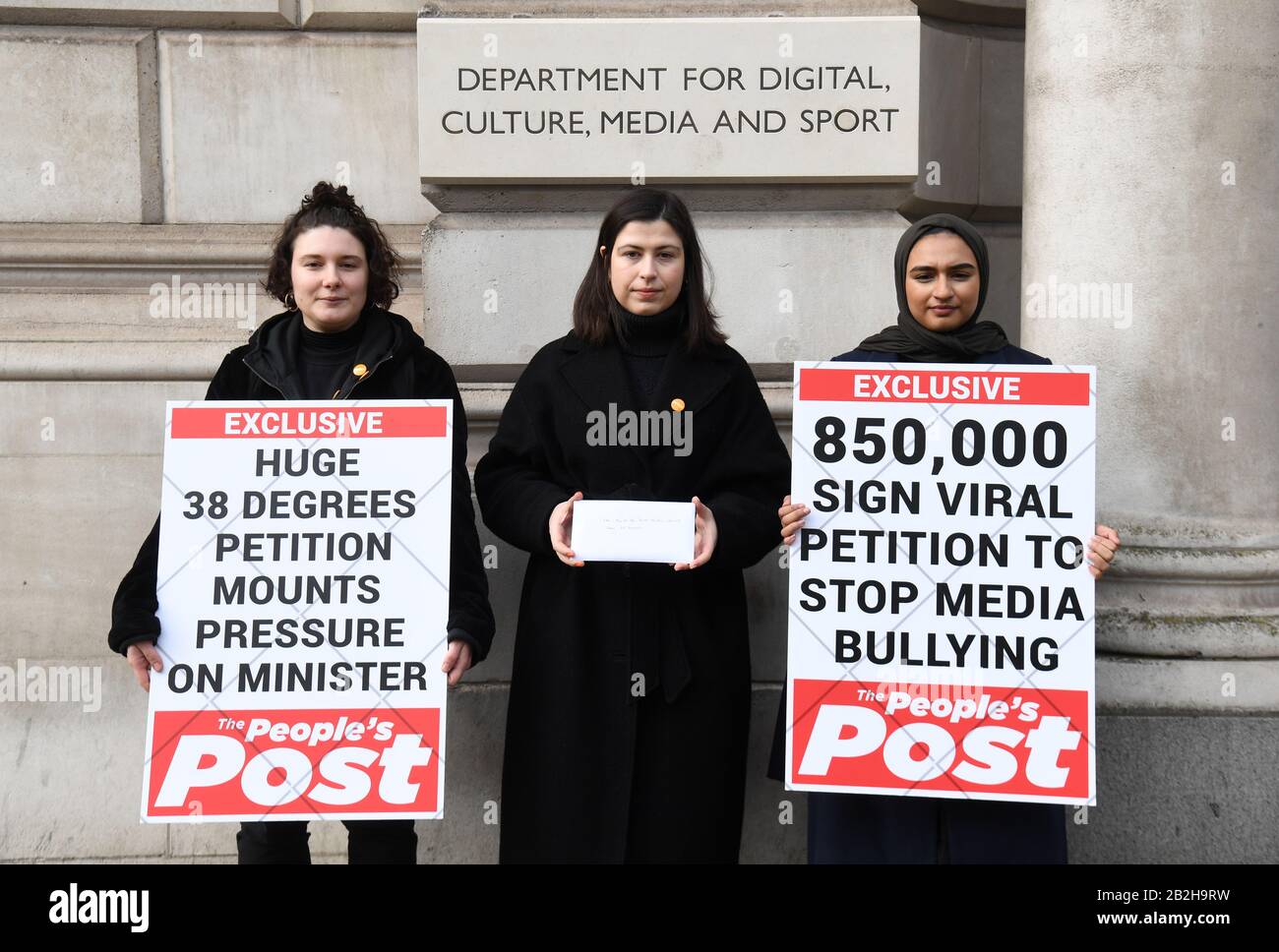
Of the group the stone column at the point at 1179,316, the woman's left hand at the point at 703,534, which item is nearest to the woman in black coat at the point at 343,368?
the woman's left hand at the point at 703,534

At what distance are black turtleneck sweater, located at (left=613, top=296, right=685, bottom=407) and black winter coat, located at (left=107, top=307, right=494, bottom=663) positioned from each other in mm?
527

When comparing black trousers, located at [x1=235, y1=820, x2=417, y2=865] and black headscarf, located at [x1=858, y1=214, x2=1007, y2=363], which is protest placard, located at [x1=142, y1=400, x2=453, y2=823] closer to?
black trousers, located at [x1=235, y1=820, x2=417, y2=865]

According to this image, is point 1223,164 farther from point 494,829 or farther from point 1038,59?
point 494,829

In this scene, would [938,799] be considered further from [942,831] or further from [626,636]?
[626,636]

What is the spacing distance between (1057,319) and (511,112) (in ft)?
6.78

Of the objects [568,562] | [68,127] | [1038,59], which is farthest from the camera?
[68,127]

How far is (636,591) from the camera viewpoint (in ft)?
12.3

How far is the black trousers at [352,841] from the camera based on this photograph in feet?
12.2

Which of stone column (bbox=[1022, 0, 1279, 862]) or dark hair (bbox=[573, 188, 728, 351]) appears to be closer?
dark hair (bbox=[573, 188, 728, 351])

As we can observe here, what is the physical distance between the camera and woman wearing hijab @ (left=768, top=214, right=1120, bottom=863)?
358 cm

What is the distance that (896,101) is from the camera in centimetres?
482

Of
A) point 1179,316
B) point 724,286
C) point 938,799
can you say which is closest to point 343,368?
point 724,286

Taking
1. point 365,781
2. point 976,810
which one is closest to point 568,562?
point 365,781

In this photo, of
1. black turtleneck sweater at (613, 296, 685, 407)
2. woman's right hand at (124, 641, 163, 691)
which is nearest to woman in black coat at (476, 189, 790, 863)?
black turtleneck sweater at (613, 296, 685, 407)
